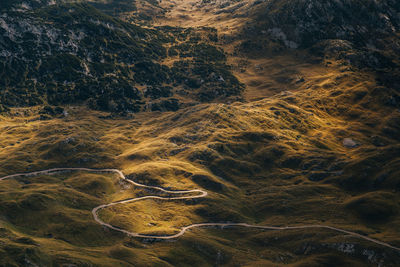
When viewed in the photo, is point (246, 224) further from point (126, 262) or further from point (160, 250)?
point (126, 262)

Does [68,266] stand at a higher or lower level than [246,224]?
higher

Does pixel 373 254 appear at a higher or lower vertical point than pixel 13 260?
lower

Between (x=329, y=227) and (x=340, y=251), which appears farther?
(x=329, y=227)

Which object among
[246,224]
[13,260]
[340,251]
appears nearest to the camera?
[13,260]

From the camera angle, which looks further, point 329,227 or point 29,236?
point 329,227

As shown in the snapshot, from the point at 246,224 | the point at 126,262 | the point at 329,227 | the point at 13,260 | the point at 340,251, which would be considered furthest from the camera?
the point at 246,224

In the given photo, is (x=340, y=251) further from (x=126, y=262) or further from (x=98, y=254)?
Result: (x=98, y=254)

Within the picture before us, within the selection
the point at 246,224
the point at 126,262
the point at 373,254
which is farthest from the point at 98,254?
the point at 373,254

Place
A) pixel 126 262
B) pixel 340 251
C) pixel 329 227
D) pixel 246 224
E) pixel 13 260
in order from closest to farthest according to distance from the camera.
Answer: pixel 13 260
pixel 126 262
pixel 340 251
pixel 329 227
pixel 246 224

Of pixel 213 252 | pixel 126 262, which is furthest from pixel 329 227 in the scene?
pixel 126 262
